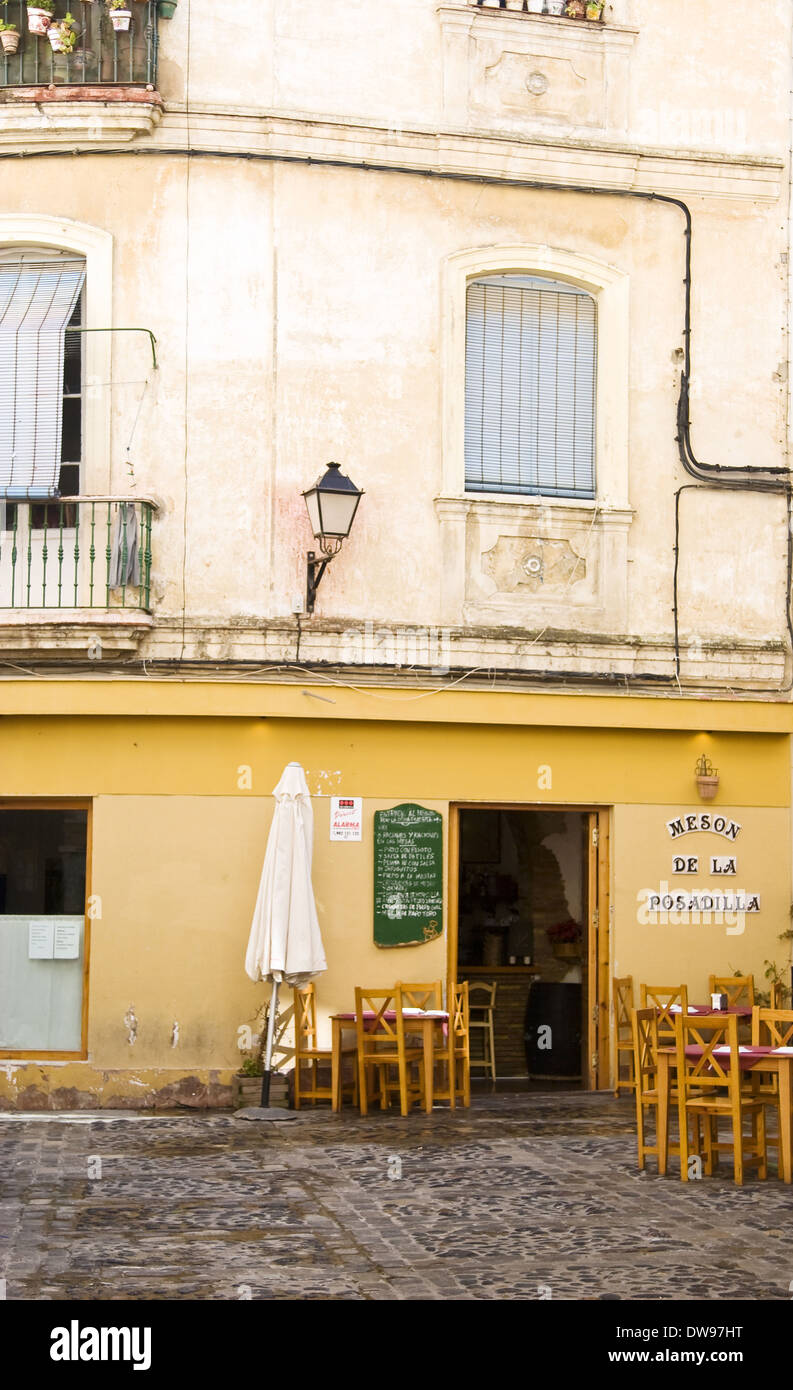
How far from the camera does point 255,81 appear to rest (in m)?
14.2

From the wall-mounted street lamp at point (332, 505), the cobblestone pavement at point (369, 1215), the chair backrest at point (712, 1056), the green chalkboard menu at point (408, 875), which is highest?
the wall-mounted street lamp at point (332, 505)

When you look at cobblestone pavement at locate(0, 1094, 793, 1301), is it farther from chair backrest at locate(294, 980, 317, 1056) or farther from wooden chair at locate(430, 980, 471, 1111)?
chair backrest at locate(294, 980, 317, 1056)

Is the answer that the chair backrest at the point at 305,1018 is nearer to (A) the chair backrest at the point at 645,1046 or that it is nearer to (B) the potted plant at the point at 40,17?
(A) the chair backrest at the point at 645,1046

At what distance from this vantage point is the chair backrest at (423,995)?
45.8 feet

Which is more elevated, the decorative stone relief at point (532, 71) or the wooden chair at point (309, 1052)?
the decorative stone relief at point (532, 71)

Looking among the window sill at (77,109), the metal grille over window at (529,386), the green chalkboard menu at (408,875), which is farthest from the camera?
the metal grille over window at (529,386)

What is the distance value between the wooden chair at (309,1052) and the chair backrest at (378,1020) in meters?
0.37

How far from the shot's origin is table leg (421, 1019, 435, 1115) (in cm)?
1312

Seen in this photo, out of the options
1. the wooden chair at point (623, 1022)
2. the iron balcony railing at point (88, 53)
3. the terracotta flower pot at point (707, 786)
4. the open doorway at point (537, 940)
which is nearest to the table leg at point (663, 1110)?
the wooden chair at point (623, 1022)

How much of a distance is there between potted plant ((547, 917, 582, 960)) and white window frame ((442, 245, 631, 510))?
4.12 metres

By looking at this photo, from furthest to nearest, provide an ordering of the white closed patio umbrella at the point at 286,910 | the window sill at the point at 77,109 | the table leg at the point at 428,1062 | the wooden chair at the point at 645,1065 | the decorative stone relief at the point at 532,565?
the decorative stone relief at the point at 532,565, the window sill at the point at 77,109, the table leg at the point at 428,1062, the white closed patio umbrella at the point at 286,910, the wooden chair at the point at 645,1065
